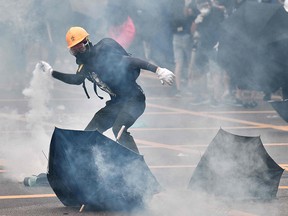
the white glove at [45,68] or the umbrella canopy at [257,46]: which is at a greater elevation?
the white glove at [45,68]

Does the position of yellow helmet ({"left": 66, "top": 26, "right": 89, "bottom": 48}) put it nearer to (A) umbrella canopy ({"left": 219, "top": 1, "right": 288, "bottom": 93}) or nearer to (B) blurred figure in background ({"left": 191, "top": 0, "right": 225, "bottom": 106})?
(A) umbrella canopy ({"left": 219, "top": 1, "right": 288, "bottom": 93})

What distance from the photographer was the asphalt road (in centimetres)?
855

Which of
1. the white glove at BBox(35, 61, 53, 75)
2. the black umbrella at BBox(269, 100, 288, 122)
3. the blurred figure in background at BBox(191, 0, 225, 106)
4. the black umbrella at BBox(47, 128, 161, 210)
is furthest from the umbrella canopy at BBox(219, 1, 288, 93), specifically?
the black umbrella at BBox(47, 128, 161, 210)

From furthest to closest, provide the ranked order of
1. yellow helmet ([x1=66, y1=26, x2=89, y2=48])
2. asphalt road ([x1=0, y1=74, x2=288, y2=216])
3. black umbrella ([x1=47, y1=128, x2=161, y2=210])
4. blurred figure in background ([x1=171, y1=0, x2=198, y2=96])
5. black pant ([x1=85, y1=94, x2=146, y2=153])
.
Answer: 1. blurred figure in background ([x1=171, y1=0, x2=198, y2=96])
2. black pant ([x1=85, y1=94, x2=146, y2=153])
3. yellow helmet ([x1=66, y1=26, x2=89, y2=48])
4. asphalt road ([x1=0, y1=74, x2=288, y2=216])
5. black umbrella ([x1=47, y1=128, x2=161, y2=210])

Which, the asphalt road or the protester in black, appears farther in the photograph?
the protester in black

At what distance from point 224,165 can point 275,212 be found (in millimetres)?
731

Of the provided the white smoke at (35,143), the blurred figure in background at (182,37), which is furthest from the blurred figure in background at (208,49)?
the white smoke at (35,143)

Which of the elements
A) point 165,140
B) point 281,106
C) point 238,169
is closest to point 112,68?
point 238,169

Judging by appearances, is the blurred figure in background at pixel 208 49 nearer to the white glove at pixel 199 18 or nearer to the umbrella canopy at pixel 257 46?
the white glove at pixel 199 18

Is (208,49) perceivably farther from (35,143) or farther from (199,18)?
(35,143)

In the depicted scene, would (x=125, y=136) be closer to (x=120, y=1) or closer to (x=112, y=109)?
(x=112, y=109)

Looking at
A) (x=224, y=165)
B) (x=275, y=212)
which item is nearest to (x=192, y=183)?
(x=224, y=165)

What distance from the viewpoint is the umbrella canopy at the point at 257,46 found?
13.6m

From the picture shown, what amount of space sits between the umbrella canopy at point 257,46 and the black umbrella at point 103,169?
570cm
